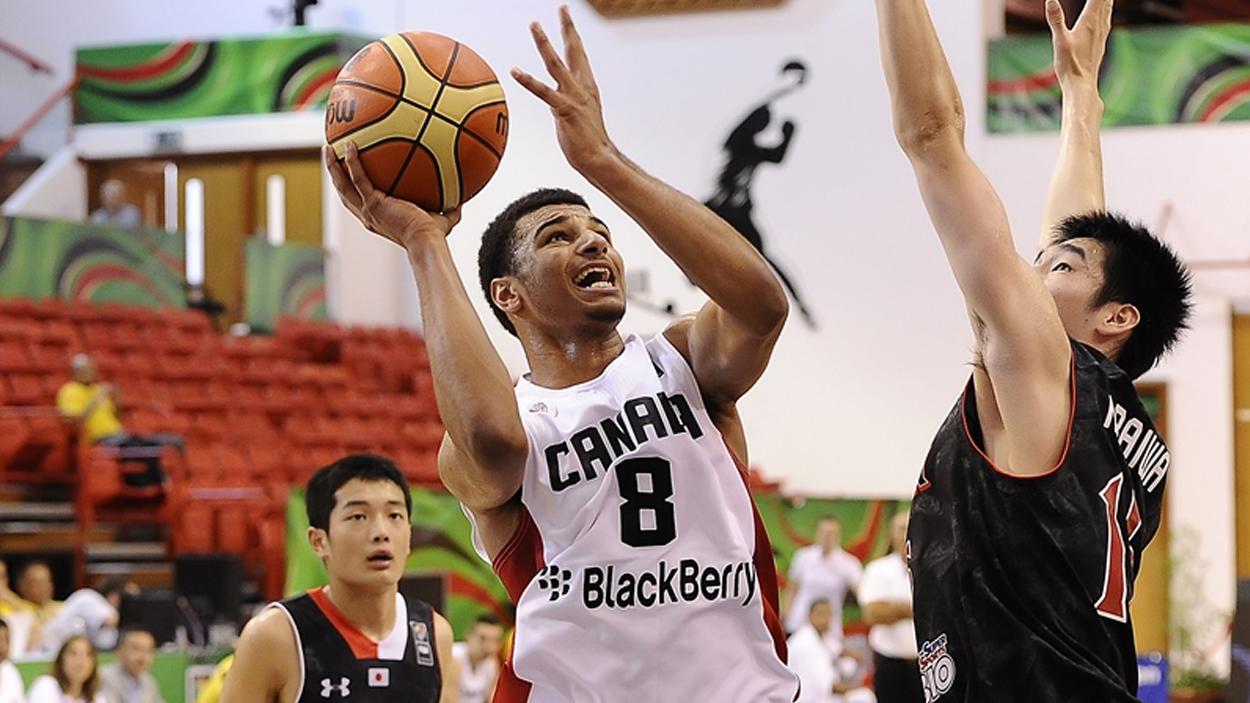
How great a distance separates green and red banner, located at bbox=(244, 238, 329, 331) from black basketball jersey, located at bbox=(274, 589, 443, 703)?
13103 millimetres

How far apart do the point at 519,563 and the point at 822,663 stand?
769 cm

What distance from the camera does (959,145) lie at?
305 cm

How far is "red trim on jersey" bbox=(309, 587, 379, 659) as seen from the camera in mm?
4703

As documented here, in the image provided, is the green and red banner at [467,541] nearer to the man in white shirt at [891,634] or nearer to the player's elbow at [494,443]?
the man in white shirt at [891,634]

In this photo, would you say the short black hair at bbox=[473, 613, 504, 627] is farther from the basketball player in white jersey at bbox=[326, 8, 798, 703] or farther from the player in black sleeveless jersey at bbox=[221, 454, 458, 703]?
the basketball player in white jersey at bbox=[326, 8, 798, 703]

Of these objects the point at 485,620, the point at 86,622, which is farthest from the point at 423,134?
the point at 485,620

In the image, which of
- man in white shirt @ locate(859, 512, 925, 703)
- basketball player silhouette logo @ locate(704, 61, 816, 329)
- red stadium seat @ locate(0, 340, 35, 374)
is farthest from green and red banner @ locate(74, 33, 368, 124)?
man in white shirt @ locate(859, 512, 925, 703)

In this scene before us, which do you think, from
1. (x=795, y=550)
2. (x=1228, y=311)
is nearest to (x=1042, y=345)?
(x=795, y=550)

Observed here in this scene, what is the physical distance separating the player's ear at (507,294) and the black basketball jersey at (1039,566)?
935mm

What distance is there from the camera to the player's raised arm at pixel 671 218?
327cm

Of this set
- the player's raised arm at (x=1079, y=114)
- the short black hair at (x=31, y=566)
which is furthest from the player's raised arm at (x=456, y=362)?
the short black hair at (x=31, y=566)

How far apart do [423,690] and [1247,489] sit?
1264cm

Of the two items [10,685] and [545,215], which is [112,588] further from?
[545,215]

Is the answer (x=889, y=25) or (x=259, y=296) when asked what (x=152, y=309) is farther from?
(x=889, y=25)
